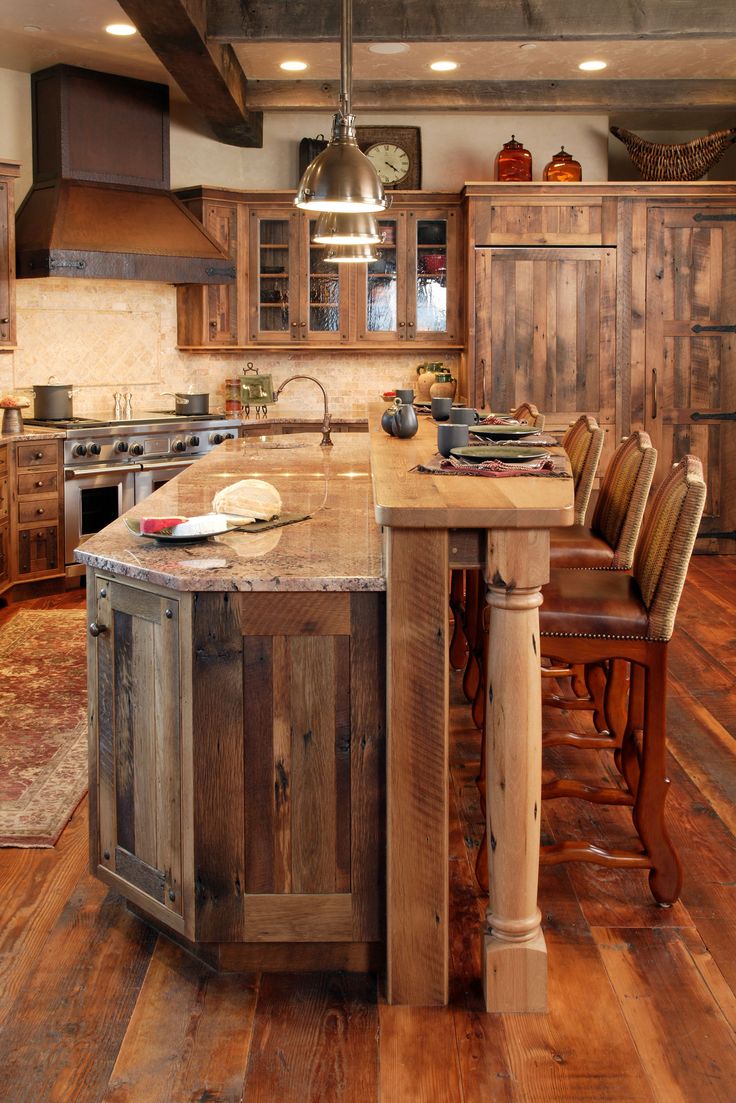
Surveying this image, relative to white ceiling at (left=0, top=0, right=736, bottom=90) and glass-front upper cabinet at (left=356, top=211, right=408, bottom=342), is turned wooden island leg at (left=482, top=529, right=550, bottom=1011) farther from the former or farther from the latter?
glass-front upper cabinet at (left=356, top=211, right=408, bottom=342)

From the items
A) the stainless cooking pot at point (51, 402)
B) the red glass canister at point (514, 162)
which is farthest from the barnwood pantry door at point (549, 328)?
the stainless cooking pot at point (51, 402)

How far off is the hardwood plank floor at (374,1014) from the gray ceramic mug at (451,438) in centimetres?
113

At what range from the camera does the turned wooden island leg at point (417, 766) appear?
229 cm

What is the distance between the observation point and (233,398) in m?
8.08

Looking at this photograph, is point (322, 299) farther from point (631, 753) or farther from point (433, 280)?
point (631, 753)

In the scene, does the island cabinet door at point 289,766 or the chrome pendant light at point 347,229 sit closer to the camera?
the island cabinet door at point 289,766

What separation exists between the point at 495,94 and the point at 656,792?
5.90 m

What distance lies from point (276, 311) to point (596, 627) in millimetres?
5667

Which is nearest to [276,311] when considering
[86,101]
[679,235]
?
[86,101]

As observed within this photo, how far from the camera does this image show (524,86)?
289 inches

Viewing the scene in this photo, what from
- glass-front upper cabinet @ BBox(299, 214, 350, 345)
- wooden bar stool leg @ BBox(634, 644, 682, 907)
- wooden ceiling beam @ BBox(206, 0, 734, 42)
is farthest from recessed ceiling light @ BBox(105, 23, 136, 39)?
wooden bar stool leg @ BBox(634, 644, 682, 907)

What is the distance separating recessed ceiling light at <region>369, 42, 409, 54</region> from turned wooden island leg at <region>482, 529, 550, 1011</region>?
501 centimetres

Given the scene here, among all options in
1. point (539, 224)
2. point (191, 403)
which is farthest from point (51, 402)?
point (539, 224)

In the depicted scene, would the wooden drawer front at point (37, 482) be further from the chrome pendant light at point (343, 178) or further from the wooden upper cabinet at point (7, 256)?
the chrome pendant light at point (343, 178)
